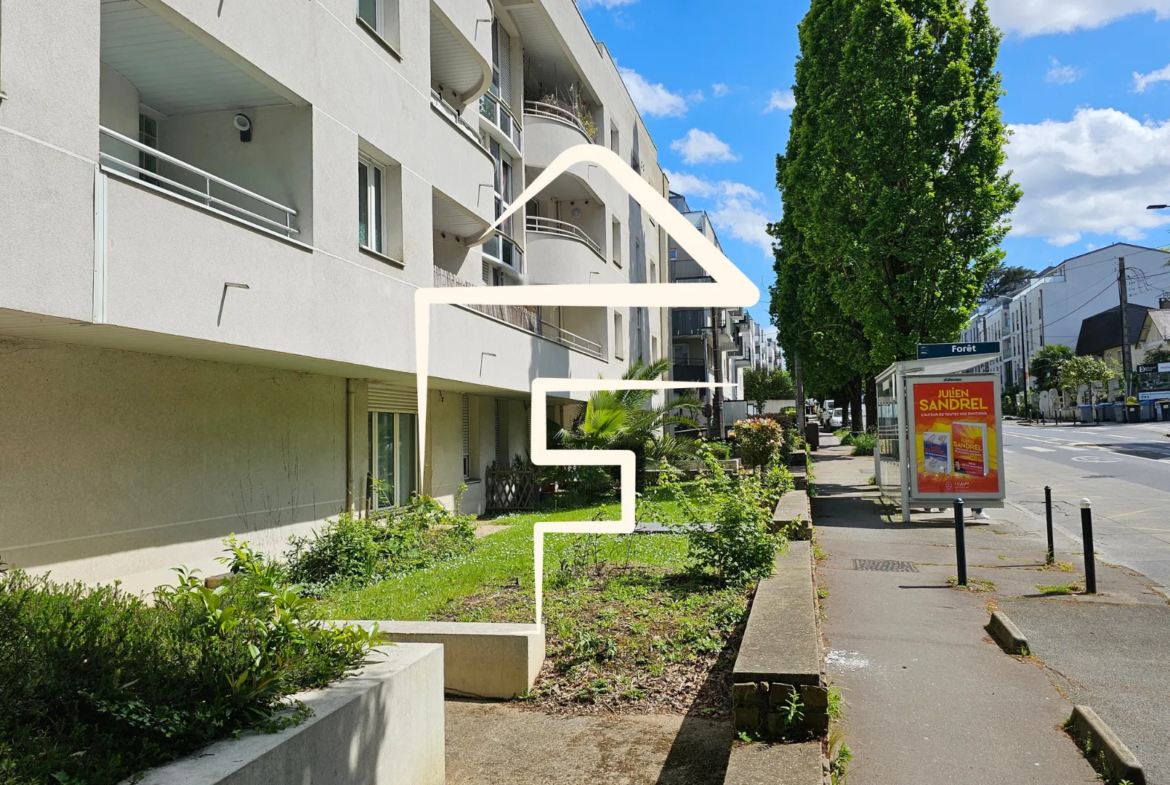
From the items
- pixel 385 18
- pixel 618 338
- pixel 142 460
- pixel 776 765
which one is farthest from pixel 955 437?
pixel 618 338

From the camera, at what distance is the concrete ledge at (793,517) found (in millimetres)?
10518

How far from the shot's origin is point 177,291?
293 inches

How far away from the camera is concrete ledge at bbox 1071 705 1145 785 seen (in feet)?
14.2

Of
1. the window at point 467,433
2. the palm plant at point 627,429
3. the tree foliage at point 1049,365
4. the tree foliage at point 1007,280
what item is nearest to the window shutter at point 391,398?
the window at point 467,433

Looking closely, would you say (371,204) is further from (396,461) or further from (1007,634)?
(1007,634)

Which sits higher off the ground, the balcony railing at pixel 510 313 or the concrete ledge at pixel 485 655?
the balcony railing at pixel 510 313

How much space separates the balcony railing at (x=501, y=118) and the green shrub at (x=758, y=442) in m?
8.57

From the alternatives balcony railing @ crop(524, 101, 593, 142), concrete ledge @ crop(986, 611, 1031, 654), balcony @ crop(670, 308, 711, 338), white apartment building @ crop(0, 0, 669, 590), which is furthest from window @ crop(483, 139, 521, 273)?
balcony @ crop(670, 308, 711, 338)

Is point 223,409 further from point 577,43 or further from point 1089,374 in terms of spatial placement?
point 1089,374

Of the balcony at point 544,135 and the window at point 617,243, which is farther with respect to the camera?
the window at point 617,243

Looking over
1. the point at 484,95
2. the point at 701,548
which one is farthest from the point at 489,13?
the point at 701,548

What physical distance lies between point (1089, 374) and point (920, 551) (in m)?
64.3

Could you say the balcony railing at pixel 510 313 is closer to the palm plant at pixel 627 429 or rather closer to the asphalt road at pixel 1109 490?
the palm plant at pixel 627 429

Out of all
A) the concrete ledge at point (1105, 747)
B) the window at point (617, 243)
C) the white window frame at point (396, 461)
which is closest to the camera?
the concrete ledge at point (1105, 747)
